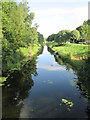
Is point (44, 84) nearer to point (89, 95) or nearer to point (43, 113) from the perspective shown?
point (89, 95)

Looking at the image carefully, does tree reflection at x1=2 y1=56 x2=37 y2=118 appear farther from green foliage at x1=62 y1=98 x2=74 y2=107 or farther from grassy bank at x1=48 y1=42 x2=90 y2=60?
grassy bank at x1=48 y1=42 x2=90 y2=60

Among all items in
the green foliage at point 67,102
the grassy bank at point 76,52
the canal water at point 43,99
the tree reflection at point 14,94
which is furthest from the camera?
the grassy bank at point 76,52

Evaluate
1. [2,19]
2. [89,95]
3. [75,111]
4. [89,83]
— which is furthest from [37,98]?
[2,19]

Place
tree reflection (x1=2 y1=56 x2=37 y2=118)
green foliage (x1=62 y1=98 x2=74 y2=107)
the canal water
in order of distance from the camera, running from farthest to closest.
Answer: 1. green foliage (x1=62 y1=98 x2=74 y2=107)
2. tree reflection (x1=2 y1=56 x2=37 y2=118)
3. the canal water

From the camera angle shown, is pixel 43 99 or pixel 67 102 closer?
pixel 67 102

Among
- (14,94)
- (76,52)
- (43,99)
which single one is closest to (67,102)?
(43,99)

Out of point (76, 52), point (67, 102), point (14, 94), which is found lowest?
point (67, 102)

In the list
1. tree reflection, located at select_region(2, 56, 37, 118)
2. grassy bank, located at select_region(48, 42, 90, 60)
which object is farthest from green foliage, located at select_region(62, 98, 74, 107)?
grassy bank, located at select_region(48, 42, 90, 60)

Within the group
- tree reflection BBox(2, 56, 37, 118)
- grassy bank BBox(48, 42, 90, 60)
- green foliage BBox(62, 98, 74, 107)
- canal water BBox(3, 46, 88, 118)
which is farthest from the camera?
grassy bank BBox(48, 42, 90, 60)

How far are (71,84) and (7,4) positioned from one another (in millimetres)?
22683

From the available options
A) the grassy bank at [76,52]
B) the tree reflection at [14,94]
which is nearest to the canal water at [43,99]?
the tree reflection at [14,94]

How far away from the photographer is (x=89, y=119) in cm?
1281

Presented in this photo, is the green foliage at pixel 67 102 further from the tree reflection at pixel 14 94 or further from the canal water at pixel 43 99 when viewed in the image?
the tree reflection at pixel 14 94

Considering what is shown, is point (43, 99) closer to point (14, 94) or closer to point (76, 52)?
point (14, 94)
